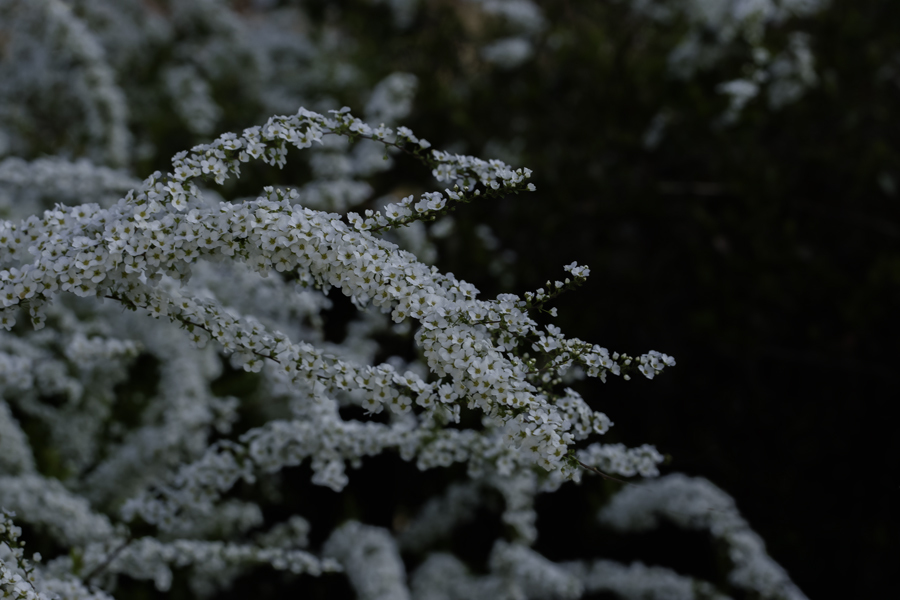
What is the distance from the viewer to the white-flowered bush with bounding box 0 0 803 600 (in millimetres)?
1714

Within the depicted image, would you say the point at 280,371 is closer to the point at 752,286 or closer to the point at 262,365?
the point at 262,365

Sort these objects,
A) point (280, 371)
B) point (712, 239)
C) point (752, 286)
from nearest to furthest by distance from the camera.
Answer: point (280, 371)
point (752, 286)
point (712, 239)

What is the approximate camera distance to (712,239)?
→ 14.1ft

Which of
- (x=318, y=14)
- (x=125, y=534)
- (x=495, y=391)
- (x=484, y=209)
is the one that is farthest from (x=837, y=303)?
(x=318, y=14)

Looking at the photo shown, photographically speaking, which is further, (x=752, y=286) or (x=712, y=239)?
(x=712, y=239)

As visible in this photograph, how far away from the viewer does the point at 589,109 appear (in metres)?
5.43

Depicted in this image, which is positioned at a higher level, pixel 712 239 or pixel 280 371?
pixel 712 239

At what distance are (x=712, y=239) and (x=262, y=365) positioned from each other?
2.99m

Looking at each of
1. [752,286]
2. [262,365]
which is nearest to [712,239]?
[752,286]

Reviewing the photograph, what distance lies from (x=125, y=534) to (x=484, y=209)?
2.73m

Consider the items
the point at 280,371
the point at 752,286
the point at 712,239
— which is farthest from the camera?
the point at 712,239

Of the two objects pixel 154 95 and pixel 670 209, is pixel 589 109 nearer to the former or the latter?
pixel 670 209

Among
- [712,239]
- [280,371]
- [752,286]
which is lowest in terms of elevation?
[280,371]

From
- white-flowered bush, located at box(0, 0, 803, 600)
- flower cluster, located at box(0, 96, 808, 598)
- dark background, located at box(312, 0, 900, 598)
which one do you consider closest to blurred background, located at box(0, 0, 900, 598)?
dark background, located at box(312, 0, 900, 598)
